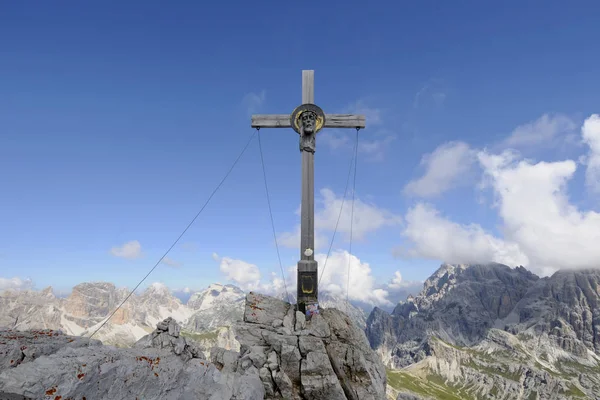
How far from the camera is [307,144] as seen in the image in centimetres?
2336

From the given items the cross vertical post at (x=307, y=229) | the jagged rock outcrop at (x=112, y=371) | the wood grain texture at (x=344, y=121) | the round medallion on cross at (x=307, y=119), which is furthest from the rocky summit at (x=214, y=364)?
the wood grain texture at (x=344, y=121)

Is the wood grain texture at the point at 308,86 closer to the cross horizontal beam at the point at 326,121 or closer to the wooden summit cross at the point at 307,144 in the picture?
the wooden summit cross at the point at 307,144

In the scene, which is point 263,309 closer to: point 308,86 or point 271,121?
point 271,121

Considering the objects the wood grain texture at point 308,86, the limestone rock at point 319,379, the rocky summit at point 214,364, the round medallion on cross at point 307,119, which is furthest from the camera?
the wood grain texture at point 308,86

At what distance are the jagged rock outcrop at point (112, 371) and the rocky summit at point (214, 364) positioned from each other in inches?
1.1

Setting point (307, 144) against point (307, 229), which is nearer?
point (307, 229)

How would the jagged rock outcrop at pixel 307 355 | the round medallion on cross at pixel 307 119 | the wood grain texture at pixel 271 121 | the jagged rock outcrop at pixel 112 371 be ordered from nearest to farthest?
the jagged rock outcrop at pixel 112 371, the jagged rock outcrop at pixel 307 355, the round medallion on cross at pixel 307 119, the wood grain texture at pixel 271 121

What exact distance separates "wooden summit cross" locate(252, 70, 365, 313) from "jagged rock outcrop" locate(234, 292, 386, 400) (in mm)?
1666

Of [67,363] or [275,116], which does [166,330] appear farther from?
[275,116]

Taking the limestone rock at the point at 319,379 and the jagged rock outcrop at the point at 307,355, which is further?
the jagged rock outcrop at the point at 307,355

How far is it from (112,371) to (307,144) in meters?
17.3

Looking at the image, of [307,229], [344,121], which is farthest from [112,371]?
[344,121]

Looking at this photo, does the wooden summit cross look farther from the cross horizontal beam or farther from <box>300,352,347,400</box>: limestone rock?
<box>300,352,347,400</box>: limestone rock

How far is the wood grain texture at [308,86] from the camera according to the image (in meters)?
24.4
